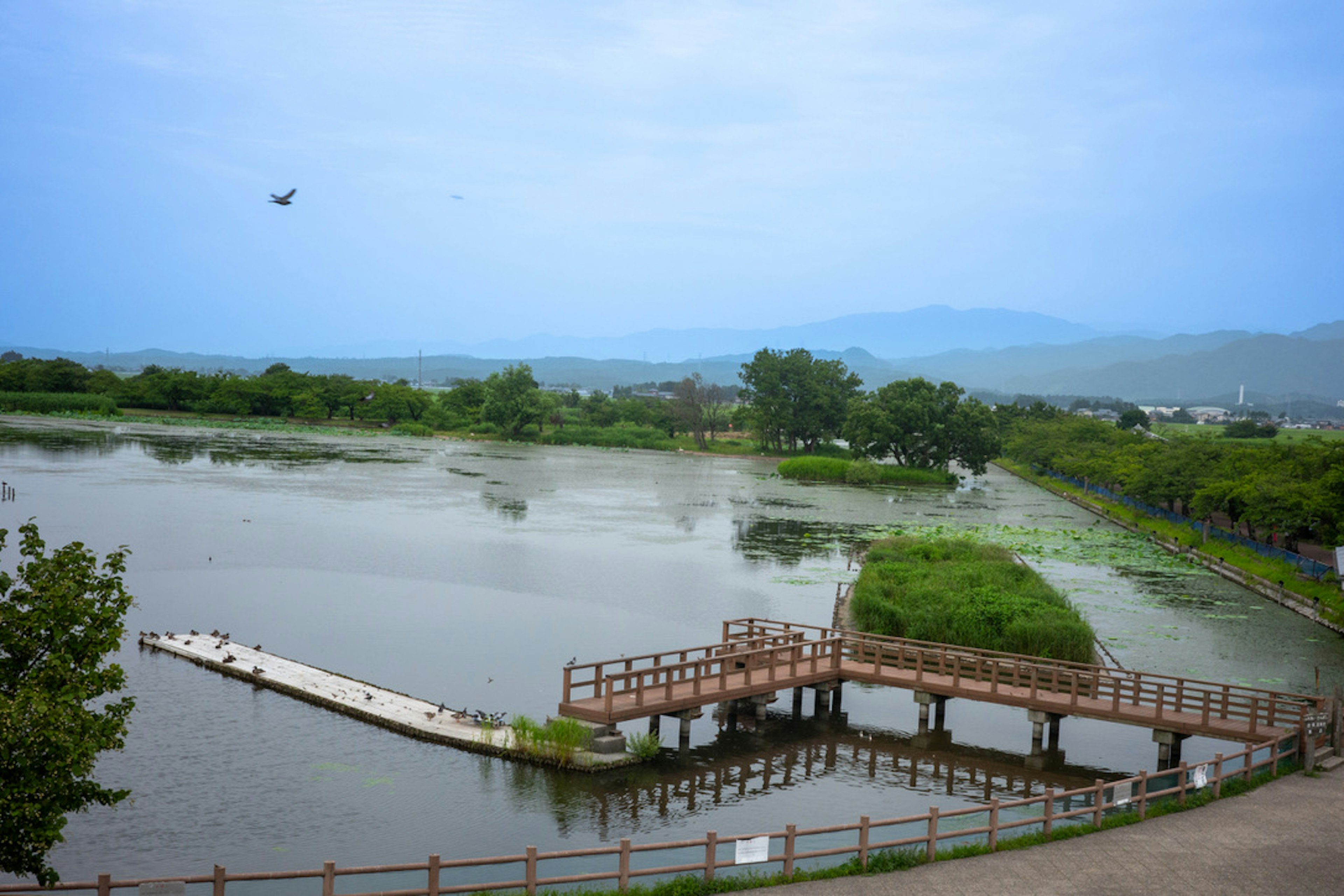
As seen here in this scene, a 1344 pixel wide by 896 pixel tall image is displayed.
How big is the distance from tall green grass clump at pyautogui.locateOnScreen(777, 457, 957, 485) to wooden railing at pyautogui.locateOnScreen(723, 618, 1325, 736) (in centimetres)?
6394

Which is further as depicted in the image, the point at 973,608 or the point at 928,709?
the point at 973,608

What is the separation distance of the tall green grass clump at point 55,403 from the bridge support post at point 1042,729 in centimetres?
12763

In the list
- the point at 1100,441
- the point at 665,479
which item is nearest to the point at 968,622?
the point at 665,479

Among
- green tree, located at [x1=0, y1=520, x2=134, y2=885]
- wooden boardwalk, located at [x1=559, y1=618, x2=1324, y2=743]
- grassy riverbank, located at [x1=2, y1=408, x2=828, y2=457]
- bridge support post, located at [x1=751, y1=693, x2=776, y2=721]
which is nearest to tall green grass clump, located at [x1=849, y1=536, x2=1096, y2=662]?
wooden boardwalk, located at [x1=559, y1=618, x2=1324, y2=743]

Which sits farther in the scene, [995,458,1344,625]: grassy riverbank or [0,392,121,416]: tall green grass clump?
[0,392,121,416]: tall green grass clump

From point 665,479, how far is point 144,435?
49.9 metres

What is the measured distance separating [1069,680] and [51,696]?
1852 centimetres

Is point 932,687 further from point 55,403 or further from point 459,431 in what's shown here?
point 55,403

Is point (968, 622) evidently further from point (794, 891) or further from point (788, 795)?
point (794, 891)

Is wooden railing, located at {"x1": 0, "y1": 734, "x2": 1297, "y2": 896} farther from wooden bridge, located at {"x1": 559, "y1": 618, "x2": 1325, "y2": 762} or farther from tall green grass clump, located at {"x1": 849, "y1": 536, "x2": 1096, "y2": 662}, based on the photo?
tall green grass clump, located at {"x1": 849, "y1": 536, "x2": 1096, "y2": 662}

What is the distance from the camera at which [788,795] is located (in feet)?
61.7

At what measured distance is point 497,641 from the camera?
1141 inches

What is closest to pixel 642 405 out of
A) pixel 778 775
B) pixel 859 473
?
pixel 859 473

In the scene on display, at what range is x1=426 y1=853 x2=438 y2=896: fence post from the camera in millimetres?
12094
